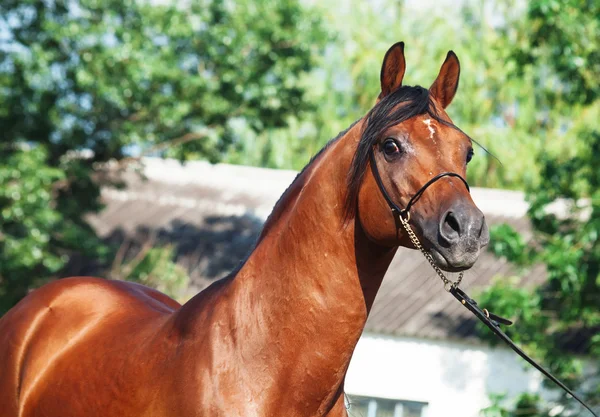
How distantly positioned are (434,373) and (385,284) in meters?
2.47

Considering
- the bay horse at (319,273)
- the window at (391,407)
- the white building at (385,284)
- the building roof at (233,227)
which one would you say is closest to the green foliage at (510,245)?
the white building at (385,284)

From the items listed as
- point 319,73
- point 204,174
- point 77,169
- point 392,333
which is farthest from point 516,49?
point 319,73

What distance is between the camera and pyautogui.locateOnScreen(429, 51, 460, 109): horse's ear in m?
3.86

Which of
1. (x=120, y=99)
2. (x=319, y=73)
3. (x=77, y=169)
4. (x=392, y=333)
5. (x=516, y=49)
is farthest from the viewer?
(x=319, y=73)

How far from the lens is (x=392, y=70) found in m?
3.68

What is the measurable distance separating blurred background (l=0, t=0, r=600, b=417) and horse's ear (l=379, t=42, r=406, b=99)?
7.58 m

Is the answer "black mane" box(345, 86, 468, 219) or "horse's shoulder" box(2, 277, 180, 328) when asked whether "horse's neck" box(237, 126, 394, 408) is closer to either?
"black mane" box(345, 86, 468, 219)

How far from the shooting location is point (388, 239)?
11.5 ft

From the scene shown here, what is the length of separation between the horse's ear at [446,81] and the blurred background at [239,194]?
730cm

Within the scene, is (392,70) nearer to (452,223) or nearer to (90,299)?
(452,223)

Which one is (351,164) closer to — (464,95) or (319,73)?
(464,95)

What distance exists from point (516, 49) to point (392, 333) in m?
5.64

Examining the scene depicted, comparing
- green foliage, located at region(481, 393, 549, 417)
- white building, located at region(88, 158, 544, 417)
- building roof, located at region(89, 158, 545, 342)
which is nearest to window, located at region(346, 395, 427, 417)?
white building, located at region(88, 158, 544, 417)

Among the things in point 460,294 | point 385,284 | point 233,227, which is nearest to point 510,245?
point 385,284
